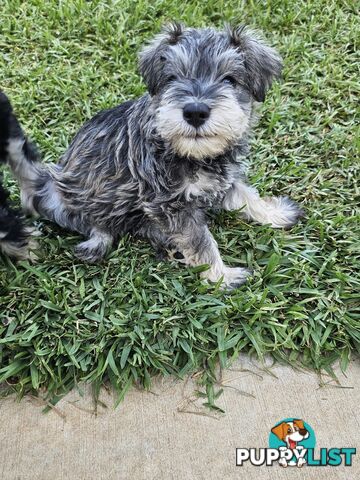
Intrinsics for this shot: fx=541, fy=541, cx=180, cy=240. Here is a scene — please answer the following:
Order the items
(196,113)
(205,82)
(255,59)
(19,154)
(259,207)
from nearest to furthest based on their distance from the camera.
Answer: (196,113) < (205,82) < (255,59) < (19,154) < (259,207)

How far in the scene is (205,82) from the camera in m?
2.68

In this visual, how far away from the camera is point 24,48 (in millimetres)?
4645

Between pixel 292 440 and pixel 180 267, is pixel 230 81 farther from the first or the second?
pixel 292 440

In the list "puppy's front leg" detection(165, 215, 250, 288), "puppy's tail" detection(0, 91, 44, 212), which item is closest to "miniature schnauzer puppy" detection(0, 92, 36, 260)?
"puppy's tail" detection(0, 91, 44, 212)

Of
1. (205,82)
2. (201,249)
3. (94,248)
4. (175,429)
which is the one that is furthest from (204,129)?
(175,429)

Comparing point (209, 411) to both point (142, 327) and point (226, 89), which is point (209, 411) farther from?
point (226, 89)

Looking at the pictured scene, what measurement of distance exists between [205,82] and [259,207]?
1.07 m

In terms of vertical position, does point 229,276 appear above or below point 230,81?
below

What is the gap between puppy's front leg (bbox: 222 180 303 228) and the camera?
11.4 ft

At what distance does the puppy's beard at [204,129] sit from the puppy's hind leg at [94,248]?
852mm

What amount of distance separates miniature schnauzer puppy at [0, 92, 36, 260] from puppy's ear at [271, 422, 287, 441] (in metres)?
1.70

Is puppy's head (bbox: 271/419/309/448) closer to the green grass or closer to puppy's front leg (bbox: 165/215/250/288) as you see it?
the green grass
